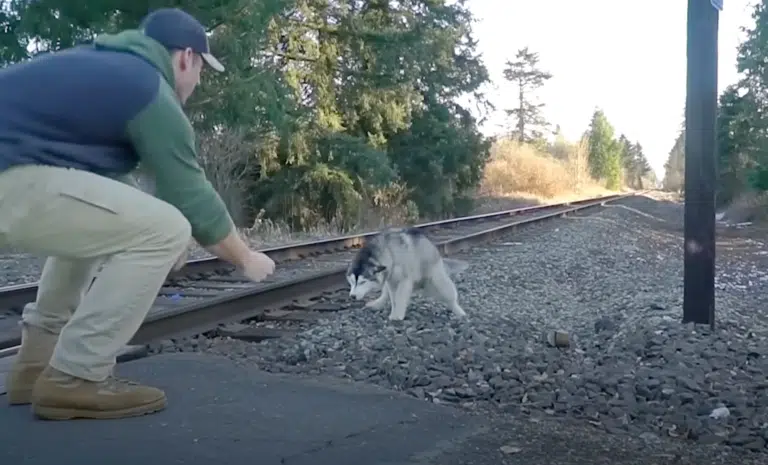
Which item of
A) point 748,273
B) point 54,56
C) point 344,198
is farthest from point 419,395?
point 344,198

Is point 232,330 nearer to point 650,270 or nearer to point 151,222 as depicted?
point 151,222

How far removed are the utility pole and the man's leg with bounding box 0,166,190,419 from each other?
4097 mm

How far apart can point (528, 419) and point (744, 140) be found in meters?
35.5

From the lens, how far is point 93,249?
314 cm

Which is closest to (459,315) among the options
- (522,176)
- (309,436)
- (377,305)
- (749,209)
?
(377,305)

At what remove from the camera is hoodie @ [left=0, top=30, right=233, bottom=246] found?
2.97m

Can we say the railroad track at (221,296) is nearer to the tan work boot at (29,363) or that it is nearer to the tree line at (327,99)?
the tan work boot at (29,363)

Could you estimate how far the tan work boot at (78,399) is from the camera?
3254 millimetres

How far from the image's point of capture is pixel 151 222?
314cm

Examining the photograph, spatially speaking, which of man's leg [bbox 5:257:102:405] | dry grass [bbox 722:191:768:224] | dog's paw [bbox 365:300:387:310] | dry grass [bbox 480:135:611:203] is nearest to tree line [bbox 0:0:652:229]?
dog's paw [bbox 365:300:387:310]

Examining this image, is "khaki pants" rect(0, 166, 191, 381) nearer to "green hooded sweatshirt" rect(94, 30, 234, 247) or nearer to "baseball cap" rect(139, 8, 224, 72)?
"green hooded sweatshirt" rect(94, 30, 234, 247)

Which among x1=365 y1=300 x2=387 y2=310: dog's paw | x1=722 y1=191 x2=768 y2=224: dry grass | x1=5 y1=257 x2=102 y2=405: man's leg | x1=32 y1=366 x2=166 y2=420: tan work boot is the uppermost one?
x1=5 y1=257 x2=102 y2=405: man's leg

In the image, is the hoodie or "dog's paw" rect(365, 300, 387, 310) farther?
"dog's paw" rect(365, 300, 387, 310)

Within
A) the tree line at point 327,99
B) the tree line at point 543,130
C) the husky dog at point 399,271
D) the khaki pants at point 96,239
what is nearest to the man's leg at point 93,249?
the khaki pants at point 96,239
